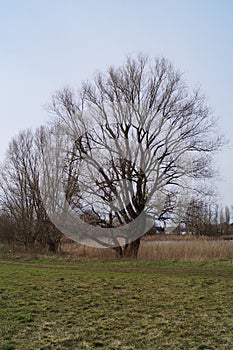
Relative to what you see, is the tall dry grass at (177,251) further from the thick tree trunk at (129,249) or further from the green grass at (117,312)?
the green grass at (117,312)

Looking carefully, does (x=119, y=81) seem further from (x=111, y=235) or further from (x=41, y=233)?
(x=41, y=233)

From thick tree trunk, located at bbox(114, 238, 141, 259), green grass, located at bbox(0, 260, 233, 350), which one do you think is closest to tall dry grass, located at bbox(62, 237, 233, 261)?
thick tree trunk, located at bbox(114, 238, 141, 259)

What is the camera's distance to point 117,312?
17.8 ft

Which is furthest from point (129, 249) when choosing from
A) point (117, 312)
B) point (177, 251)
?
point (117, 312)

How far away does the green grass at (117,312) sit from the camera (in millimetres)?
4066

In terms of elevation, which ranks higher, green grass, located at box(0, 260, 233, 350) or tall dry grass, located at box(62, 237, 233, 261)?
tall dry grass, located at box(62, 237, 233, 261)

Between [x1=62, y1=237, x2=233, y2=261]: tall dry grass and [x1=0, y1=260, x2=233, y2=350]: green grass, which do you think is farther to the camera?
[x1=62, y1=237, x2=233, y2=261]: tall dry grass

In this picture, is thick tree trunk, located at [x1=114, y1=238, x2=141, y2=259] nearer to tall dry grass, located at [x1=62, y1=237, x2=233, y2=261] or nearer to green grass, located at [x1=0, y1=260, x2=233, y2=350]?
tall dry grass, located at [x1=62, y1=237, x2=233, y2=261]

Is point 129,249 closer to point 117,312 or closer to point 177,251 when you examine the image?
point 177,251

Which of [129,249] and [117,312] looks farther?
[129,249]

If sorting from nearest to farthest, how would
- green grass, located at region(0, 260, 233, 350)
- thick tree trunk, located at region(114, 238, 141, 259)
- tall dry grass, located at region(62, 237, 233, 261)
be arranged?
green grass, located at region(0, 260, 233, 350)
tall dry grass, located at region(62, 237, 233, 261)
thick tree trunk, located at region(114, 238, 141, 259)

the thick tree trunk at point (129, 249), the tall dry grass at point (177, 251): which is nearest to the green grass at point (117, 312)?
the tall dry grass at point (177, 251)

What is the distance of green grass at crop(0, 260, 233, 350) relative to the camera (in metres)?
4.07

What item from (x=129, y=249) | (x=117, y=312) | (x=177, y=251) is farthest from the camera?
(x=129, y=249)
